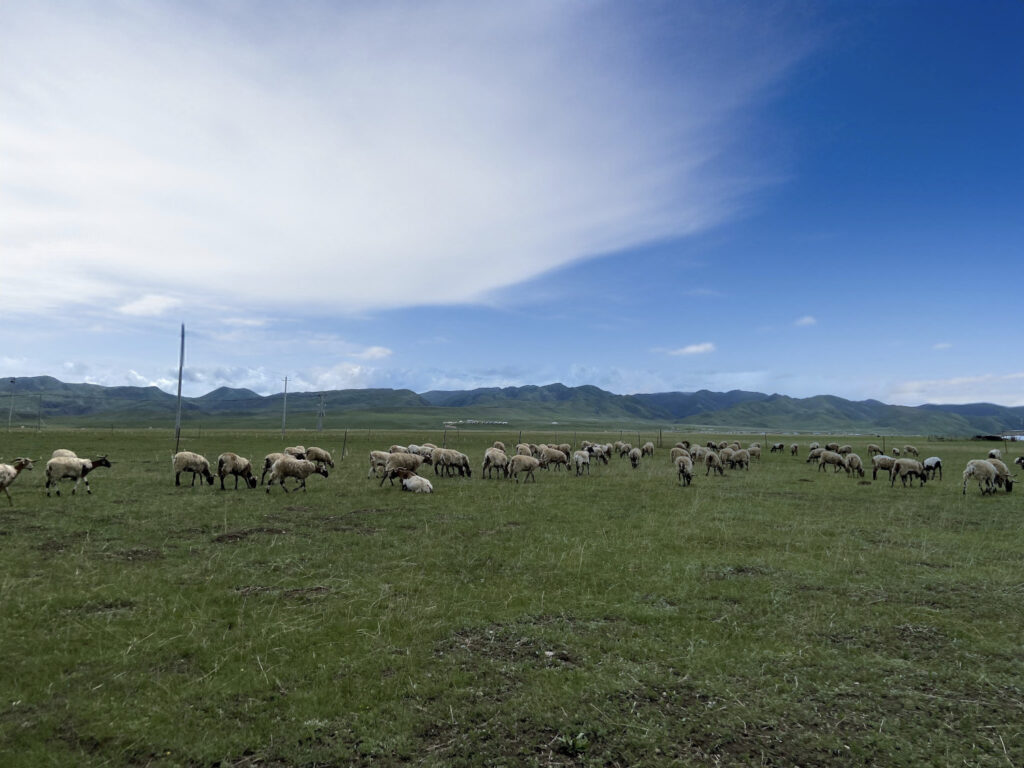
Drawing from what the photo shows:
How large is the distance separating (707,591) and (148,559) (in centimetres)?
1215

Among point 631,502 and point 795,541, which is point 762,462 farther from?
point 795,541

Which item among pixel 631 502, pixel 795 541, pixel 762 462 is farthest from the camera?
pixel 762 462

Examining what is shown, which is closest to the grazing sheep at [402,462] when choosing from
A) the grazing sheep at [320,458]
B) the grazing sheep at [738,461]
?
the grazing sheep at [320,458]

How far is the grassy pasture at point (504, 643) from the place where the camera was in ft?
19.0

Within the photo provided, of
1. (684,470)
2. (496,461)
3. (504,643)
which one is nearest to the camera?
(504,643)

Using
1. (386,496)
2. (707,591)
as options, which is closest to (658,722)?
(707,591)

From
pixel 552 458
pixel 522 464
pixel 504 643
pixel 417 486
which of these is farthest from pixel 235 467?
pixel 504 643

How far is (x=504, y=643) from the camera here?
26.7 feet

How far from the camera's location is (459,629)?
28.2 feet

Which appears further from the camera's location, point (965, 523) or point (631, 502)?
point (631, 502)

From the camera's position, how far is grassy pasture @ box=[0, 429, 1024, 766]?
579 centimetres

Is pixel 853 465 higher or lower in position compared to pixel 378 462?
higher

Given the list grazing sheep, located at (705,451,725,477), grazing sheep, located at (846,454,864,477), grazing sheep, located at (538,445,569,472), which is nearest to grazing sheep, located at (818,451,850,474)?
grazing sheep, located at (846,454,864,477)

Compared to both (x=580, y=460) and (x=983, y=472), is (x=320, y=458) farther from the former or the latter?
(x=983, y=472)
